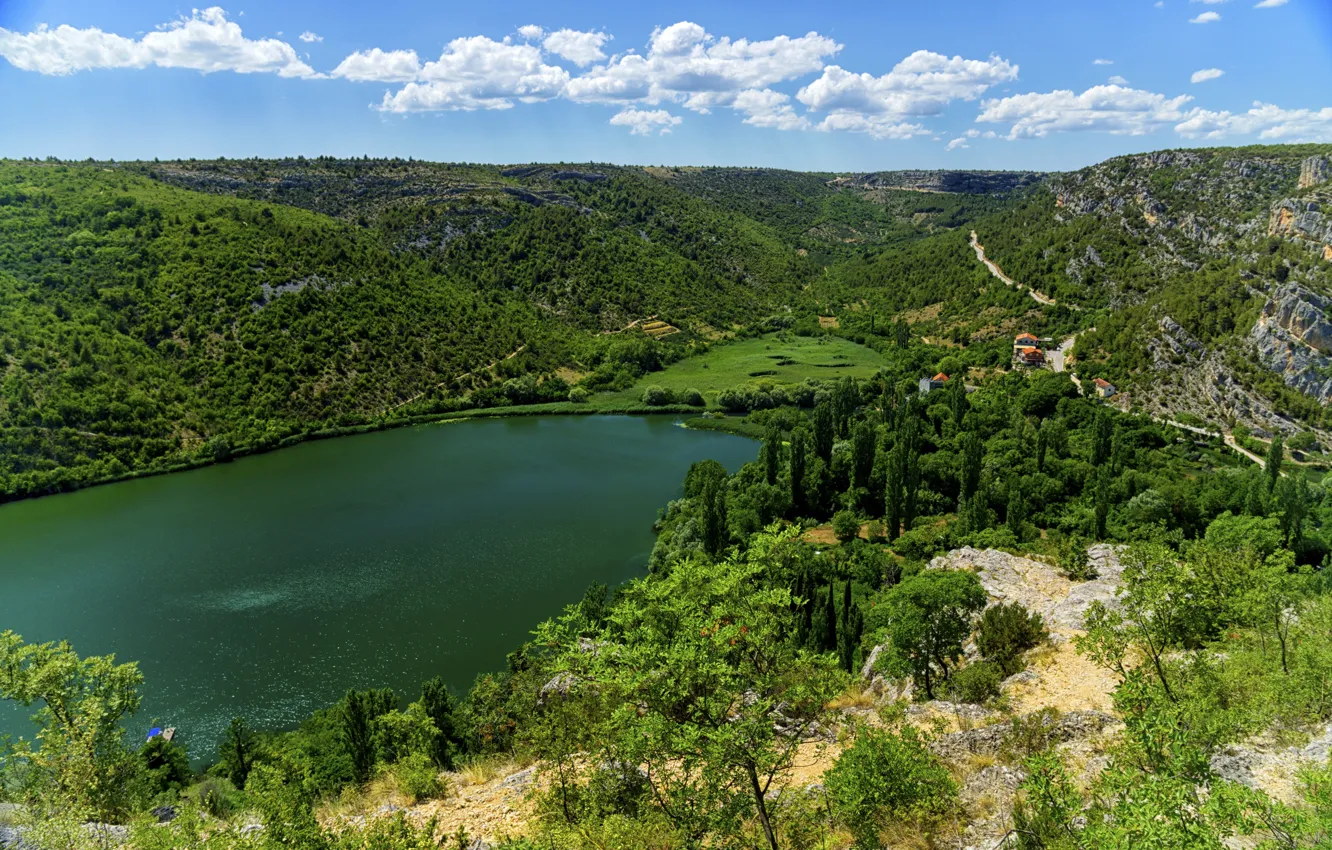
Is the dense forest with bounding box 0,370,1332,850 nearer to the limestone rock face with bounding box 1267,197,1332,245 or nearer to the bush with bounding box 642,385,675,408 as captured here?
the limestone rock face with bounding box 1267,197,1332,245

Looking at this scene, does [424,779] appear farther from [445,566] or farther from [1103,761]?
[445,566]

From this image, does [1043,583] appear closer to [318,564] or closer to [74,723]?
[74,723]

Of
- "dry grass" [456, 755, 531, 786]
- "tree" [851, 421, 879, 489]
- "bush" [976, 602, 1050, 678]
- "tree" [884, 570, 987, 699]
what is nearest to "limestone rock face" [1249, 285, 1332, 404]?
"tree" [851, 421, 879, 489]

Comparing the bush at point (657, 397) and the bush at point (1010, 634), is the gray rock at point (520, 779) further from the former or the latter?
the bush at point (657, 397)

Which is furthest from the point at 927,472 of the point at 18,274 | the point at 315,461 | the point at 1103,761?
the point at 18,274

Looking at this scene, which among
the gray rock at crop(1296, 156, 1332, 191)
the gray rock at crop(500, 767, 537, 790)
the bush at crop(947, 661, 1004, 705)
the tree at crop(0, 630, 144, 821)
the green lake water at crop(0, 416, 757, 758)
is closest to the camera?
the tree at crop(0, 630, 144, 821)

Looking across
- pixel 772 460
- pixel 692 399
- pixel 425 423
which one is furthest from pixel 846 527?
pixel 425 423

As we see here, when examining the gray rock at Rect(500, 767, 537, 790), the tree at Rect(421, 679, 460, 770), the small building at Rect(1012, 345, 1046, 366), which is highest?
the small building at Rect(1012, 345, 1046, 366)
